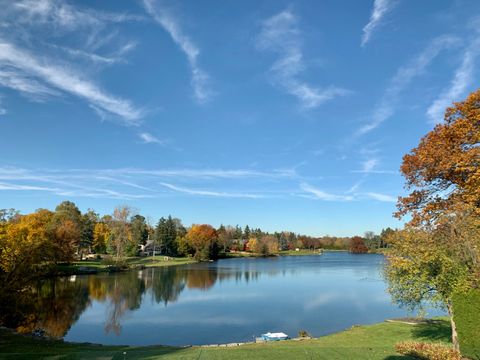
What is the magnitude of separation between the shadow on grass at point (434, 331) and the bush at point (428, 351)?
256 centimetres

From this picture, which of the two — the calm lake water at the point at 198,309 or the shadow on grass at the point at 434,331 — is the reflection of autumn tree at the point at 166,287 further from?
the shadow on grass at the point at 434,331

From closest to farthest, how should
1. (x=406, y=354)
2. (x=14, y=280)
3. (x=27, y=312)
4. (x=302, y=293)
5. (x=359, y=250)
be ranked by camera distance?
(x=406, y=354) < (x=14, y=280) < (x=27, y=312) < (x=302, y=293) < (x=359, y=250)

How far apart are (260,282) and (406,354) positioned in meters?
47.2

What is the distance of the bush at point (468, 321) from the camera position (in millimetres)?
13156

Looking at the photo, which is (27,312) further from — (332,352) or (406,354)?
(406,354)

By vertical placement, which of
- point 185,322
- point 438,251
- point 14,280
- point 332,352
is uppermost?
point 438,251

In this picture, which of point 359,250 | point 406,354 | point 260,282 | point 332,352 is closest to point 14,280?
point 332,352

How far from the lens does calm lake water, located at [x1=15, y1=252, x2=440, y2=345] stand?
26.9 metres

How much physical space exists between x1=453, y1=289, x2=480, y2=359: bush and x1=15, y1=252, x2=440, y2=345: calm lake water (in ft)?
20.7

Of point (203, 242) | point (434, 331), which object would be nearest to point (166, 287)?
point (434, 331)

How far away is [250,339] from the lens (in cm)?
2491

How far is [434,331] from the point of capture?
2030cm

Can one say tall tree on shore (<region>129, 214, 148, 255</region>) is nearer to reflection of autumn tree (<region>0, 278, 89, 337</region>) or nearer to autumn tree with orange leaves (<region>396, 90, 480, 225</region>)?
reflection of autumn tree (<region>0, 278, 89, 337</region>)

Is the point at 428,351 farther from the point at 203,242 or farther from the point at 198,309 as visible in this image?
the point at 203,242
